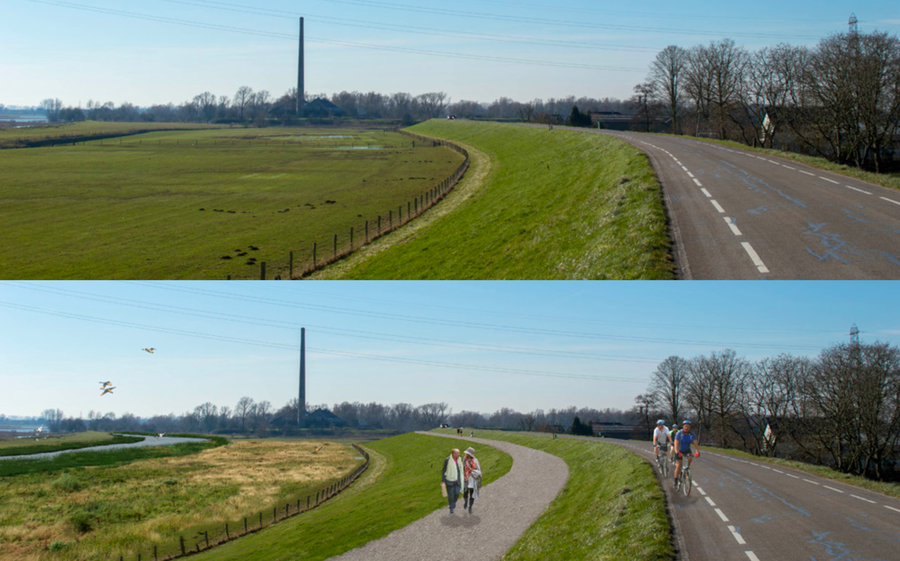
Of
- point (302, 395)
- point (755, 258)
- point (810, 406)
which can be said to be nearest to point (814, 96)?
point (810, 406)

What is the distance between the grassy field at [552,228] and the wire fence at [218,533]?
13850mm

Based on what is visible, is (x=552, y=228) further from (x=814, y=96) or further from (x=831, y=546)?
(x=814, y=96)

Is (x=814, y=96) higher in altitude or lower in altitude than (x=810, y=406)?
higher

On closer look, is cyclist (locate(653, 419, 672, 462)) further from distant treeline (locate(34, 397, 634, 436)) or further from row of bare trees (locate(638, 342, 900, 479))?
distant treeline (locate(34, 397, 634, 436))

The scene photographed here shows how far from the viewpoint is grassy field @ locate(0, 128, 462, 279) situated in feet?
121

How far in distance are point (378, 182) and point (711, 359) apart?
46.6 m

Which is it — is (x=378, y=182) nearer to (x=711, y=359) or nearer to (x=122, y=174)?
(x=122, y=174)

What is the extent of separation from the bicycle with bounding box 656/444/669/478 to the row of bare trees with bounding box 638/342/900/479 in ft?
132

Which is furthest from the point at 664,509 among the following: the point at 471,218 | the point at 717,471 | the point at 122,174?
the point at 122,174

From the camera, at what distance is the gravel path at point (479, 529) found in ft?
57.0

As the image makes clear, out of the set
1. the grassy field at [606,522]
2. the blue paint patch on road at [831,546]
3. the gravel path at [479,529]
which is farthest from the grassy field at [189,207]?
the blue paint patch on road at [831,546]

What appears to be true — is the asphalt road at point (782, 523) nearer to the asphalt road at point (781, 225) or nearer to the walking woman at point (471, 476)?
the walking woman at point (471, 476)

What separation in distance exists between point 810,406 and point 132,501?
58.1 metres

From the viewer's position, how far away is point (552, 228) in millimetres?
30641
